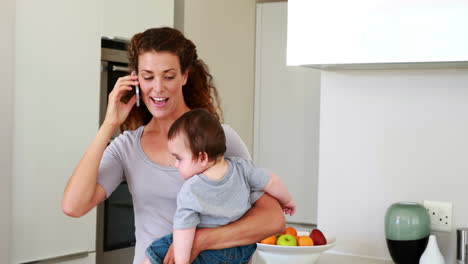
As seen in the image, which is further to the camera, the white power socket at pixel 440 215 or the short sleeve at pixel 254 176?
the white power socket at pixel 440 215

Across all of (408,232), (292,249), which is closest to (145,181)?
(292,249)

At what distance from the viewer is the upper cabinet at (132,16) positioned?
3273 millimetres

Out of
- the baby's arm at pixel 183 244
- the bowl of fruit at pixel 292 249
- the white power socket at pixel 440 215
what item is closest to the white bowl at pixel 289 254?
the bowl of fruit at pixel 292 249

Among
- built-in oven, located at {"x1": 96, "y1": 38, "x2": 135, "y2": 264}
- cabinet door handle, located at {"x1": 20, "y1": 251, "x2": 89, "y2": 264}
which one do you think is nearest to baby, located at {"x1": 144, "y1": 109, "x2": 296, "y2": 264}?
cabinet door handle, located at {"x1": 20, "y1": 251, "x2": 89, "y2": 264}

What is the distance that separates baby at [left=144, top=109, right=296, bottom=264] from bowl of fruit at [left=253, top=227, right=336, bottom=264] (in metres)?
0.54

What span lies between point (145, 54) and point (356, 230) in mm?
1196

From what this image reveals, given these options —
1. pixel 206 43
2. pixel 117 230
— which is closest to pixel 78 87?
pixel 117 230

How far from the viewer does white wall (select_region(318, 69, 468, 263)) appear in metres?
2.37

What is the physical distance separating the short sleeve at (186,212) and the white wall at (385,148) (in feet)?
3.56

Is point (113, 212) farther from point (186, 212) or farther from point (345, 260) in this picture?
point (186, 212)

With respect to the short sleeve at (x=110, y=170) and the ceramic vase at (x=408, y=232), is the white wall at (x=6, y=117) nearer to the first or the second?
the short sleeve at (x=110, y=170)

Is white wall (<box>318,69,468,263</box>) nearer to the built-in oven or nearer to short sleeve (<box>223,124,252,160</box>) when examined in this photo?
short sleeve (<box>223,124,252,160</box>)

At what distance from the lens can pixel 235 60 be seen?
177 inches

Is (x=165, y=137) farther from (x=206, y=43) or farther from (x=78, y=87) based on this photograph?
(x=206, y=43)
